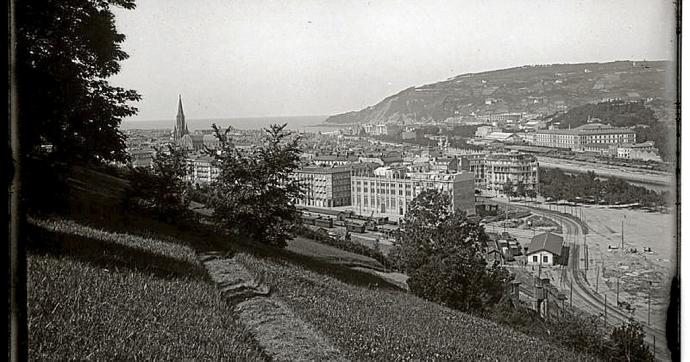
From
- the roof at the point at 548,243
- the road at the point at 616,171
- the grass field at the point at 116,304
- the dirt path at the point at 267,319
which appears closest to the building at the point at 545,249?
the roof at the point at 548,243

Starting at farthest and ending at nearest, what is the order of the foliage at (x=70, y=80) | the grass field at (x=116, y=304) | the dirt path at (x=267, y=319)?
1. the foliage at (x=70, y=80)
2. the dirt path at (x=267, y=319)
3. the grass field at (x=116, y=304)

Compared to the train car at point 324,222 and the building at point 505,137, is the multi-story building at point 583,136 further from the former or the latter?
the train car at point 324,222

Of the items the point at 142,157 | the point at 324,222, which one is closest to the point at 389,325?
the point at 324,222

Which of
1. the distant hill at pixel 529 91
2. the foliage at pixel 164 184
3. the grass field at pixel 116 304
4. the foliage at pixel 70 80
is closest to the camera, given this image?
the grass field at pixel 116 304

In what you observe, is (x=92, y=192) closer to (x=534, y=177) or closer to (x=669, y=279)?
(x=534, y=177)

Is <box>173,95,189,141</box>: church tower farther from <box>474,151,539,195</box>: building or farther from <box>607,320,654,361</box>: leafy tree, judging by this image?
<box>607,320,654,361</box>: leafy tree

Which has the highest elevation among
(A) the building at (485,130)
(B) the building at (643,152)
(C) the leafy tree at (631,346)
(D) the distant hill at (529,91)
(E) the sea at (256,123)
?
(D) the distant hill at (529,91)
